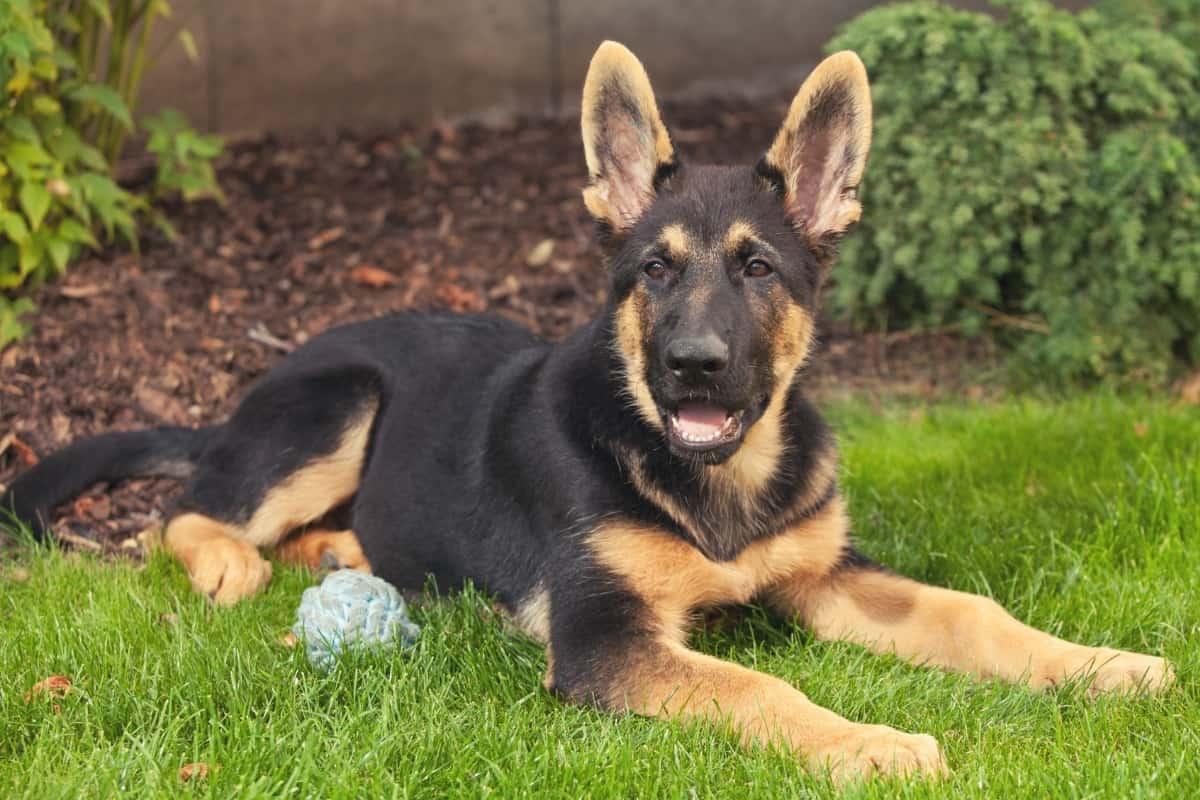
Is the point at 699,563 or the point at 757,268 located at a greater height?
the point at 757,268

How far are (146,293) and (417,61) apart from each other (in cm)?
327

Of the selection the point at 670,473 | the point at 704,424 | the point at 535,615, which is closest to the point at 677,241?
the point at 704,424

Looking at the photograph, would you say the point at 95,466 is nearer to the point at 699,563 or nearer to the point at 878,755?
the point at 699,563

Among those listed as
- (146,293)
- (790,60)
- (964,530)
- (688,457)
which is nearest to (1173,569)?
(964,530)

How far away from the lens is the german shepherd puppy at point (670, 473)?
12.8ft

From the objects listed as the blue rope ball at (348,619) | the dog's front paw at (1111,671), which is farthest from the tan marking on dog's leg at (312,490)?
the dog's front paw at (1111,671)

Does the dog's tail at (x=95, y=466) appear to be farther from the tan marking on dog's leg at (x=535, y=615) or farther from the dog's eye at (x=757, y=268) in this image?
the dog's eye at (x=757, y=268)

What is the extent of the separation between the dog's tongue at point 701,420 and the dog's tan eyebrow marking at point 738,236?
0.47 meters

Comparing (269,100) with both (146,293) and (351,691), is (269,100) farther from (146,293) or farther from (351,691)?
(351,691)

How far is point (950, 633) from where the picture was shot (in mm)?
4176

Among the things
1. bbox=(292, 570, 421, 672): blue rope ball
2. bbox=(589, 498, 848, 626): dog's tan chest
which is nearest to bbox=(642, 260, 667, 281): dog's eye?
bbox=(589, 498, 848, 626): dog's tan chest

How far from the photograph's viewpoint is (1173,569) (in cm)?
455

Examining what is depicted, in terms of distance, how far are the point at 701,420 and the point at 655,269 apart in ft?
1.56

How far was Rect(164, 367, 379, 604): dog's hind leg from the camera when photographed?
5.12 m
